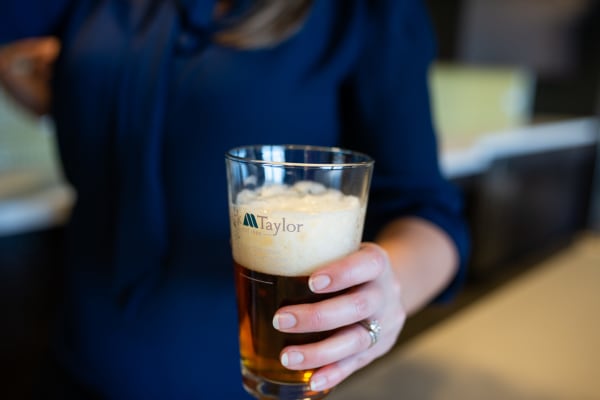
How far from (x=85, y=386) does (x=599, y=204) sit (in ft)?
11.2

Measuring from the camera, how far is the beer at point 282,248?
0.43 meters

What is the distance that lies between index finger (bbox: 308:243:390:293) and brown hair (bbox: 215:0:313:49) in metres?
0.34

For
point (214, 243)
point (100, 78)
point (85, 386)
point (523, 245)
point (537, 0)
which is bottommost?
point (523, 245)

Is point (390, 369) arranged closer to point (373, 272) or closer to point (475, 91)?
point (373, 272)

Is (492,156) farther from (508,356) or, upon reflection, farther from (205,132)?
(205,132)

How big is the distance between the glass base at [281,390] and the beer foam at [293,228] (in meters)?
0.09

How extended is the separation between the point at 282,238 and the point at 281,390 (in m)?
0.12

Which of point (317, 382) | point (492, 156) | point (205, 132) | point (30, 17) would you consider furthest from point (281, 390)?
point (492, 156)

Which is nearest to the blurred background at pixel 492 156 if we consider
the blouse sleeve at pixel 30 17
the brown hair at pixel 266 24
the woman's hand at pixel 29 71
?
the woman's hand at pixel 29 71

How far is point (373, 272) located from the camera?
0.42 meters

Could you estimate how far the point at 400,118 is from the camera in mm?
628

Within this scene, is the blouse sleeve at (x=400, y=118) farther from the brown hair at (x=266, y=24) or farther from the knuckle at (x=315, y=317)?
the knuckle at (x=315, y=317)

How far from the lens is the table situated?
0.66 m

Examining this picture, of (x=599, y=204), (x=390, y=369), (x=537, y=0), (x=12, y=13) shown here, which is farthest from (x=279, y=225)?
(x=599, y=204)
